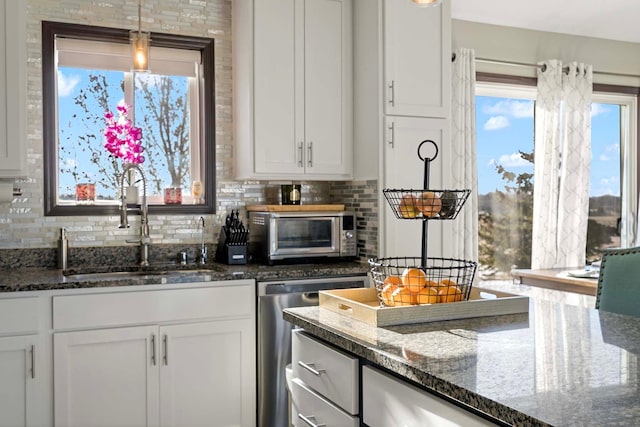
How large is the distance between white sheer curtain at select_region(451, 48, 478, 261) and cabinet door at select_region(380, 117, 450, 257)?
0.55 meters

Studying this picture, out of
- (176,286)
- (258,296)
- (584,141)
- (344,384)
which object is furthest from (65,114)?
(584,141)

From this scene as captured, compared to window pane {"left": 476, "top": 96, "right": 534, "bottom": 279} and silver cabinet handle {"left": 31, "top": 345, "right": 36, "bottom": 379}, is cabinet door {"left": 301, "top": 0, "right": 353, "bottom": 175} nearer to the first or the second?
window pane {"left": 476, "top": 96, "right": 534, "bottom": 279}

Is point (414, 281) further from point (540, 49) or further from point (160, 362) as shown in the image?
point (540, 49)

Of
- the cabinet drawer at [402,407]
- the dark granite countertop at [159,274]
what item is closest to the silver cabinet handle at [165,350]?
the dark granite countertop at [159,274]

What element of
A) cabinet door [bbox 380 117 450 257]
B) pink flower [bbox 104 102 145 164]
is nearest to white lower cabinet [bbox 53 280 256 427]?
cabinet door [bbox 380 117 450 257]

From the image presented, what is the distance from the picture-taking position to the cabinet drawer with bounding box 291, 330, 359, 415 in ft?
5.41

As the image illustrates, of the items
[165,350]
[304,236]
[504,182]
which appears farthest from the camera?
[504,182]

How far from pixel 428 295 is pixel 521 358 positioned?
470 mm

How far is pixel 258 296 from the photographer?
334 centimetres

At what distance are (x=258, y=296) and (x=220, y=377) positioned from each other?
0.44 meters

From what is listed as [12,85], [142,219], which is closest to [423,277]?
[142,219]

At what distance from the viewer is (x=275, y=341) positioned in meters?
3.37

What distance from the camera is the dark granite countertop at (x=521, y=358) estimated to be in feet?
3.62

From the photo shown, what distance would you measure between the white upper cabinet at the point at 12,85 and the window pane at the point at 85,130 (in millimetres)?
467
